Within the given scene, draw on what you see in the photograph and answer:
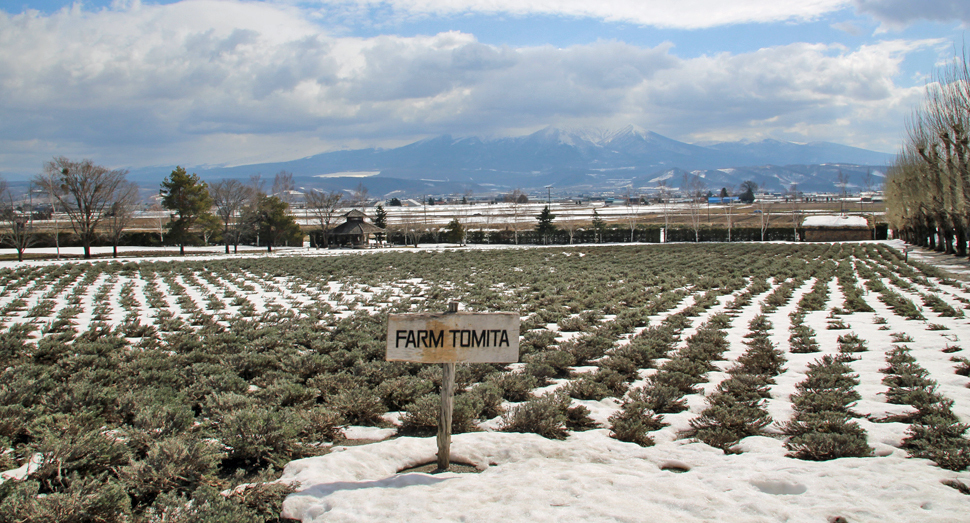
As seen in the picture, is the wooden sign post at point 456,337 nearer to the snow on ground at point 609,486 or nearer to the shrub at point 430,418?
the snow on ground at point 609,486

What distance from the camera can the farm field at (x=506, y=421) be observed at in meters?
4.01

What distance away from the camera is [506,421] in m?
6.16

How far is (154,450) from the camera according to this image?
167 inches

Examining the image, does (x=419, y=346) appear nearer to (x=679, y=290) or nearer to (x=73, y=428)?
(x=73, y=428)

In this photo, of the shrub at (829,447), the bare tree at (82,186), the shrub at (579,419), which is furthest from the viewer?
the bare tree at (82,186)

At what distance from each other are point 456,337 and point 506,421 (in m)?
1.99

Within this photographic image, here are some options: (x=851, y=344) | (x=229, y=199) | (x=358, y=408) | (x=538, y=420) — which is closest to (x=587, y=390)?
(x=538, y=420)

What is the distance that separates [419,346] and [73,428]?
3407 millimetres

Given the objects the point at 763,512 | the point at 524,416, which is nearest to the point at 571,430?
the point at 524,416

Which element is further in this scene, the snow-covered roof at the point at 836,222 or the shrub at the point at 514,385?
the snow-covered roof at the point at 836,222

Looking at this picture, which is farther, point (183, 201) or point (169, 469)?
point (183, 201)

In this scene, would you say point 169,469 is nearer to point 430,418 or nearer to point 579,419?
point 430,418

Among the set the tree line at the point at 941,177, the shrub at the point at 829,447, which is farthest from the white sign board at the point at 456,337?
the tree line at the point at 941,177

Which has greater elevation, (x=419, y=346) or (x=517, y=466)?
(x=419, y=346)
